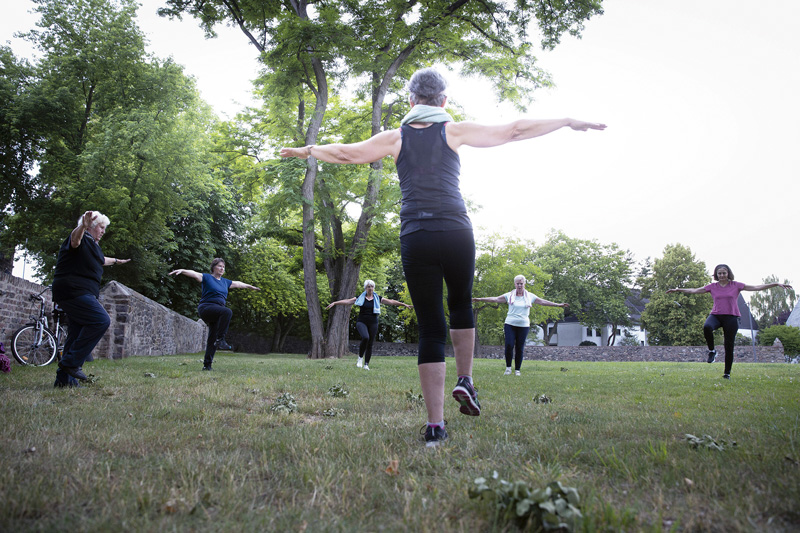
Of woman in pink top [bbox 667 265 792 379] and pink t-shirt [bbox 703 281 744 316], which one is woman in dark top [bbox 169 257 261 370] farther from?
pink t-shirt [bbox 703 281 744 316]

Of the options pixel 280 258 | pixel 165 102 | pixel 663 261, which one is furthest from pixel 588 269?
pixel 165 102

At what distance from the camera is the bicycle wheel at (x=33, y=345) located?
32.9ft

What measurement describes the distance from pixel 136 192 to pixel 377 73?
10456mm

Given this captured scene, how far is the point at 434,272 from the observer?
10.8 feet

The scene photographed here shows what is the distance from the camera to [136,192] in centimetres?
1905

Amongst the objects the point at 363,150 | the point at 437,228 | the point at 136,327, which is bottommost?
the point at 136,327

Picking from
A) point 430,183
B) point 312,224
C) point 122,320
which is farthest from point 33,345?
point 430,183

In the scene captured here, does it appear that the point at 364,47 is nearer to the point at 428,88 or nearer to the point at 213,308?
the point at 213,308

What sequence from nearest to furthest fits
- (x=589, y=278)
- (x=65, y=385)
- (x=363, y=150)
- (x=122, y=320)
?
(x=363, y=150) < (x=65, y=385) < (x=122, y=320) < (x=589, y=278)

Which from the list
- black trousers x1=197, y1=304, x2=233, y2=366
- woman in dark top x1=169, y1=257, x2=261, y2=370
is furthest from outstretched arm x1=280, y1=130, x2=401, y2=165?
black trousers x1=197, y1=304, x2=233, y2=366

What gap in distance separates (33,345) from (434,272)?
1083 centimetres

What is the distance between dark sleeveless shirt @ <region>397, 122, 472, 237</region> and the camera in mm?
3293

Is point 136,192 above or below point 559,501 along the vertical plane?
above

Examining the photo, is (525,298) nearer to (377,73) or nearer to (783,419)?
(783,419)
